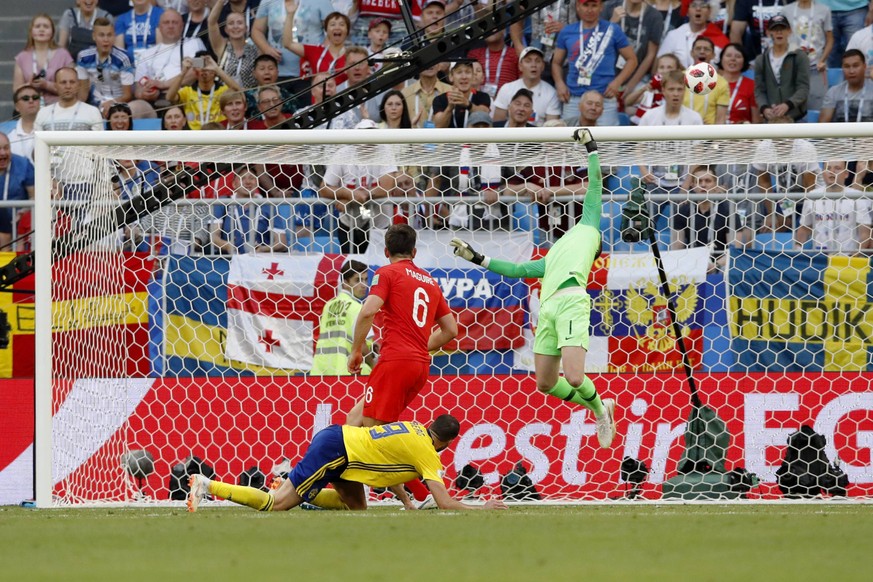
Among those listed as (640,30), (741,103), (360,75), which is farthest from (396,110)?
(741,103)

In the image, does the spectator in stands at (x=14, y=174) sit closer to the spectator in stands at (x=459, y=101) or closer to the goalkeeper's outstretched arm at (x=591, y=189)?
the spectator in stands at (x=459, y=101)

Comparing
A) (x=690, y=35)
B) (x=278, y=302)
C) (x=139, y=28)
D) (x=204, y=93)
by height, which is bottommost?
(x=278, y=302)

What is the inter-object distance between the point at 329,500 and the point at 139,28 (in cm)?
845

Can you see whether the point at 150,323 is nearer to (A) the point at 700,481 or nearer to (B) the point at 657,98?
(A) the point at 700,481

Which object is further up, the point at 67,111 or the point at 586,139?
the point at 67,111

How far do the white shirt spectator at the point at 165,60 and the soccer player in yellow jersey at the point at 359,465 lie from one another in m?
7.67

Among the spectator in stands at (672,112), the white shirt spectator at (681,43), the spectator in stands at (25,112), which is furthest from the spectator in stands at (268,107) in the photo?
the white shirt spectator at (681,43)

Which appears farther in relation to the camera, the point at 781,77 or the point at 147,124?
the point at 147,124

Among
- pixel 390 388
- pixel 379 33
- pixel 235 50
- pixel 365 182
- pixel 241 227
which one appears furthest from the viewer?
pixel 235 50

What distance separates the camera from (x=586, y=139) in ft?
29.3

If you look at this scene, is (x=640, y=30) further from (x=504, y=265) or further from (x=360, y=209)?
(x=504, y=265)

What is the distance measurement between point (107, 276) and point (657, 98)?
6021mm

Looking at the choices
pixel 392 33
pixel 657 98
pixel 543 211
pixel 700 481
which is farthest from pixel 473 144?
pixel 392 33

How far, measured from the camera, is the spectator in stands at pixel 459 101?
13.1 meters
